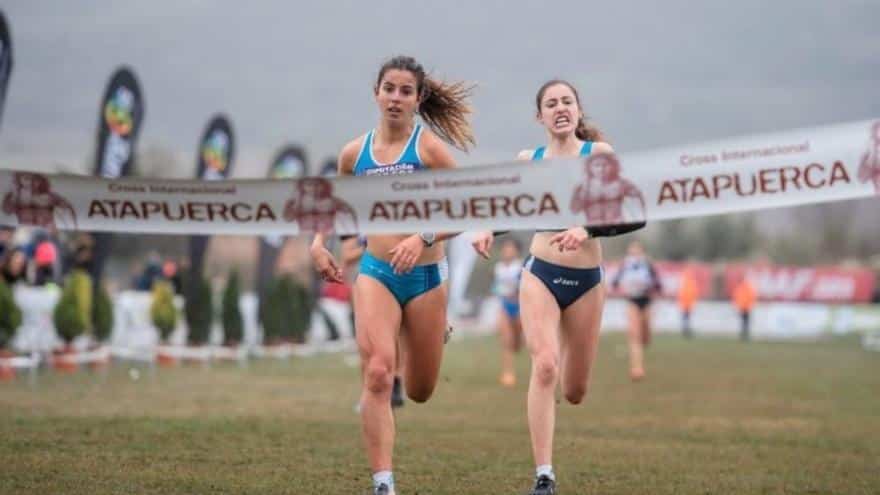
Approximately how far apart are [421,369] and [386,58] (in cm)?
195

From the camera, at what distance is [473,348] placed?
38906mm

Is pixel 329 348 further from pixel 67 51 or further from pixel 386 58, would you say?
pixel 386 58

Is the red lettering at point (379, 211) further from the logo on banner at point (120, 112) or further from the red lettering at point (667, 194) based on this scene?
the logo on banner at point (120, 112)

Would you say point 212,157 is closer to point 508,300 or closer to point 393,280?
point 508,300

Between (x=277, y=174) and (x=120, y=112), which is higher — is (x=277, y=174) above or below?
above

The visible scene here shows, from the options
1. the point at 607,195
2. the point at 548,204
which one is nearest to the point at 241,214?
the point at 548,204

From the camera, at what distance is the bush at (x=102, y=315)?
23.2m

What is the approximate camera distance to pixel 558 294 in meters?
9.27

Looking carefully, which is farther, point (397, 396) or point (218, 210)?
point (397, 396)

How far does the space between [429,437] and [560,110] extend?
15.3ft

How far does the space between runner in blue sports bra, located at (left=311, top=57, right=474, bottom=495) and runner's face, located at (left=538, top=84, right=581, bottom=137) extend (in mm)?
927

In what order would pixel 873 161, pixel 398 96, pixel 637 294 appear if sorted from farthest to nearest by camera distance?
pixel 637 294
pixel 398 96
pixel 873 161

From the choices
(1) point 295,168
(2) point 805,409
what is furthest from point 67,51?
(2) point 805,409

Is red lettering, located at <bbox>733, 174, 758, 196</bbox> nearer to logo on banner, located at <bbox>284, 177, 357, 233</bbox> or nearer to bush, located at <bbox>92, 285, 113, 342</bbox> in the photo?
logo on banner, located at <bbox>284, 177, 357, 233</bbox>
